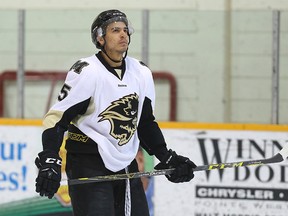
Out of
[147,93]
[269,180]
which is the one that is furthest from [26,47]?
[147,93]

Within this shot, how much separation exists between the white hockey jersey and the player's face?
9 centimetres

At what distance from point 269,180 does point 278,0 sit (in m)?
1.78

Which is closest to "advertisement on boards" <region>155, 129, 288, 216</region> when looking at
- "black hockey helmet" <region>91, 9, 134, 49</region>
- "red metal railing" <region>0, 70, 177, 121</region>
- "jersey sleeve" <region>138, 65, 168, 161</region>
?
"red metal railing" <region>0, 70, 177, 121</region>

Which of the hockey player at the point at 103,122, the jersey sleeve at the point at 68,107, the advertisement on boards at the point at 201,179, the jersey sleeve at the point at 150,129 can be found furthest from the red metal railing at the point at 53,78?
the jersey sleeve at the point at 68,107

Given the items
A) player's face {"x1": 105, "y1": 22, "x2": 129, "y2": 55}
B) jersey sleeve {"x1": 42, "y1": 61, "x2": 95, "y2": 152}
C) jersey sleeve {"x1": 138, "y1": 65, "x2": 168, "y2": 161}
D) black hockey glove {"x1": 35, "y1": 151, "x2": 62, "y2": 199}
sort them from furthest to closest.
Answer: jersey sleeve {"x1": 138, "y1": 65, "x2": 168, "y2": 161} < player's face {"x1": 105, "y1": 22, "x2": 129, "y2": 55} < jersey sleeve {"x1": 42, "y1": 61, "x2": 95, "y2": 152} < black hockey glove {"x1": 35, "y1": 151, "x2": 62, "y2": 199}

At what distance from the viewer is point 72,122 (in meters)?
3.75

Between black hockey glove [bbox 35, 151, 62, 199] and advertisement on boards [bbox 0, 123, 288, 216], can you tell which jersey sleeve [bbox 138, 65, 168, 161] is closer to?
black hockey glove [bbox 35, 151, 62, 199]

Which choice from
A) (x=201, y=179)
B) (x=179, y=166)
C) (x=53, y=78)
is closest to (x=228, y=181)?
(x=201, y=179)

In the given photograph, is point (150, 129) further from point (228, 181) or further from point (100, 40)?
point (228, 181)

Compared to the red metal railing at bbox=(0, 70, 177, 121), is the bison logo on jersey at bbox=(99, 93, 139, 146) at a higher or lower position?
lower

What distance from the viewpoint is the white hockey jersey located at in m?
3.65

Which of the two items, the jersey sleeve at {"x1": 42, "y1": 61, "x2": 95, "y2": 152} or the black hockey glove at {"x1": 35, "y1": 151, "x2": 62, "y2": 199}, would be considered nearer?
the black hockey glove at {"x1": 35, "y1": 151, "x2": 62, "y2": 199}

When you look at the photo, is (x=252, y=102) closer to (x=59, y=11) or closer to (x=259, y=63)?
(x=259, y=63)

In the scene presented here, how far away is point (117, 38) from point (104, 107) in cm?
32
